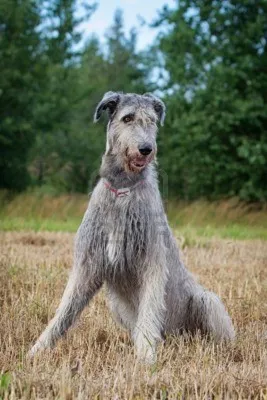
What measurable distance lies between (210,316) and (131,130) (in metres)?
1.63

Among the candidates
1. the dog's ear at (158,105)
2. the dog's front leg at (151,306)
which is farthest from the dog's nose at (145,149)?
the dog's front leg at (151,306)

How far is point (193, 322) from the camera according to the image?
5.00 meters

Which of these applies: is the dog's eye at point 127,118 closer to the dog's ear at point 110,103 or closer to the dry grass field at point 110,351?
the dog's ear at point 110,103

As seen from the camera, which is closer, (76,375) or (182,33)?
(76,375)

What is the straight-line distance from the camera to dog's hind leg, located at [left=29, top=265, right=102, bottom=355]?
4535mm

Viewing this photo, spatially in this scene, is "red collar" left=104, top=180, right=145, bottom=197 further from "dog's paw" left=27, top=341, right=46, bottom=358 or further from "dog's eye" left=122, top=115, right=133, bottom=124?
"dog's paw" left=27, top=341, right=46, bottom=358

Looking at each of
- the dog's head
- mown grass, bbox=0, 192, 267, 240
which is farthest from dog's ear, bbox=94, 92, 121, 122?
mown grass, bbox=0, 192, 267, 240

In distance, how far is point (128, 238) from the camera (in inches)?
173

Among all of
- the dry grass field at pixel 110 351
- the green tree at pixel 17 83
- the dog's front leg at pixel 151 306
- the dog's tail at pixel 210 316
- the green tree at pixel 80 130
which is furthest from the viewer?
the green tree at pixel 80 130

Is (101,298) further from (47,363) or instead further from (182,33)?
(182,33)

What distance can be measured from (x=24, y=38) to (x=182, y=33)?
18.4 feet

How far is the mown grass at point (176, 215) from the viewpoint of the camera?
13828mm

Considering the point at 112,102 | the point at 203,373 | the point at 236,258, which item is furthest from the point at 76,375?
the point at 236,258

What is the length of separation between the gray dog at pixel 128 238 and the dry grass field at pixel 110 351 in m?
0.23
